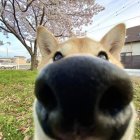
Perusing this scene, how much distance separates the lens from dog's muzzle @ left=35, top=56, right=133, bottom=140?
70 cm

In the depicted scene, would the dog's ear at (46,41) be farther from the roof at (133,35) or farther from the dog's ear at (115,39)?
the roof at (133,35)

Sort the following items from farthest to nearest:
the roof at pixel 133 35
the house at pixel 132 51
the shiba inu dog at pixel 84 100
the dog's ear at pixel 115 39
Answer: the roof at pixel 133 35, the house at pixel 132 51, the dog's ear at pixel 115 39, the shiba inu dog at pixel 84 100

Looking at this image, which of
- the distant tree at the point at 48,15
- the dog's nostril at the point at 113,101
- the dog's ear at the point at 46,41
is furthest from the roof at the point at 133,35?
the dog's nostril at the point at 113,101

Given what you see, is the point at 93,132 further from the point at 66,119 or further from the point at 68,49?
the point at 68,49

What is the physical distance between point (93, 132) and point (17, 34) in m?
27.9

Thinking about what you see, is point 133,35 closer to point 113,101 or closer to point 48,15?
point 48,15

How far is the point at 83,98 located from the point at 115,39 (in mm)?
3226

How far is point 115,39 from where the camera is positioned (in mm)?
3830

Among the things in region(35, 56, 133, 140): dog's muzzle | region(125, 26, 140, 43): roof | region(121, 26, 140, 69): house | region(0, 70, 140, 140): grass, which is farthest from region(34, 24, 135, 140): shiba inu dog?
region(125, 26, 140, 43): roof

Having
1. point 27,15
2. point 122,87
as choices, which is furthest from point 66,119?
point 27,15

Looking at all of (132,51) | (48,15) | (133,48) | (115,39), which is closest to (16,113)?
(115,39)

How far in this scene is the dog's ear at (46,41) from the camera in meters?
3.70

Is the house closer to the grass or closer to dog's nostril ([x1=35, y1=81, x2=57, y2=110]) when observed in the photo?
the grass

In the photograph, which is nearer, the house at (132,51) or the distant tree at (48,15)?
the distant tree at (48,15)
